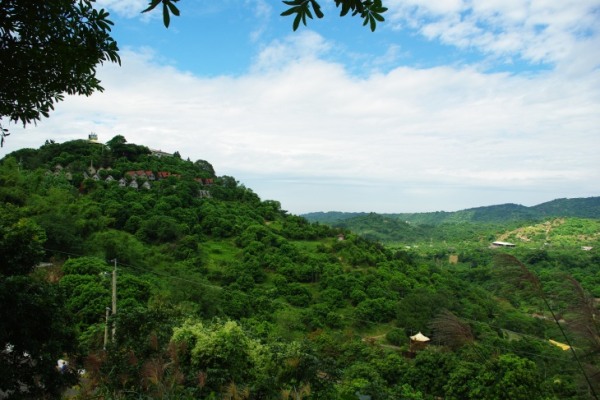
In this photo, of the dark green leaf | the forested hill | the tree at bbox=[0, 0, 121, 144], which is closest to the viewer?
the dark green leaf

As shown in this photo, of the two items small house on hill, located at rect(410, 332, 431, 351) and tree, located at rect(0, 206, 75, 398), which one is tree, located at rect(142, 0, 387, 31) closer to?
tree, located at rect(0, 206, 75, 398)

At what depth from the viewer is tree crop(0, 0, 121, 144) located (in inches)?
83.0

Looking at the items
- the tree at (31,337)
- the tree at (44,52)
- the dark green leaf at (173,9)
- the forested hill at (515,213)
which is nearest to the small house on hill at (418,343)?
the tree at (31,337)

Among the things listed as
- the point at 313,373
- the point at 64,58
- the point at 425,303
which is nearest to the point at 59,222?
the point at 313,373

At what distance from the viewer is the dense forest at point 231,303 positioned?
504 centimetres

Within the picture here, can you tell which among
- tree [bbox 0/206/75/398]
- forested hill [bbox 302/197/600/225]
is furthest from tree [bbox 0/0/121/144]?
forested hill [bbox 302/197/600/225]

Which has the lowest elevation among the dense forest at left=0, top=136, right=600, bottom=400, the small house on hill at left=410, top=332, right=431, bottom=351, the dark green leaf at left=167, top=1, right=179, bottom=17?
the small house on hill at left=410, top=332, right=431, bottom=351

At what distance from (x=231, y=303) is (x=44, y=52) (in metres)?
23.0

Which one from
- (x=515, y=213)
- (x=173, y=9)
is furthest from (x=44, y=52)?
(x=515, y=213)

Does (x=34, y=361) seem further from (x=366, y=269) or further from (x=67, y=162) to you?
(x=67, y=162)

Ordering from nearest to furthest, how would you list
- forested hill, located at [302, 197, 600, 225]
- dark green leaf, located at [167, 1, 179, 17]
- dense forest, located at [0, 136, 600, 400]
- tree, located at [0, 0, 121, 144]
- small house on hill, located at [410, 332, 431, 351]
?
dark green leaf, located at [167, 1, 179, 17] → tree, located at [0, 0, 121, 144] → dense forest, located at [0, 136, 600, 400] → small house on hill, located at [410, 332, 431, 351] → forested hill, located at [302, 197, 600, 225]

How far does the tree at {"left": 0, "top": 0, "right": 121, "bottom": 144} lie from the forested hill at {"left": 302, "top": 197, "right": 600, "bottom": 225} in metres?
120

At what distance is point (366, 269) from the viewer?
3703 centimetres

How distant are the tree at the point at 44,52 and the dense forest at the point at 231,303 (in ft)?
8.28
